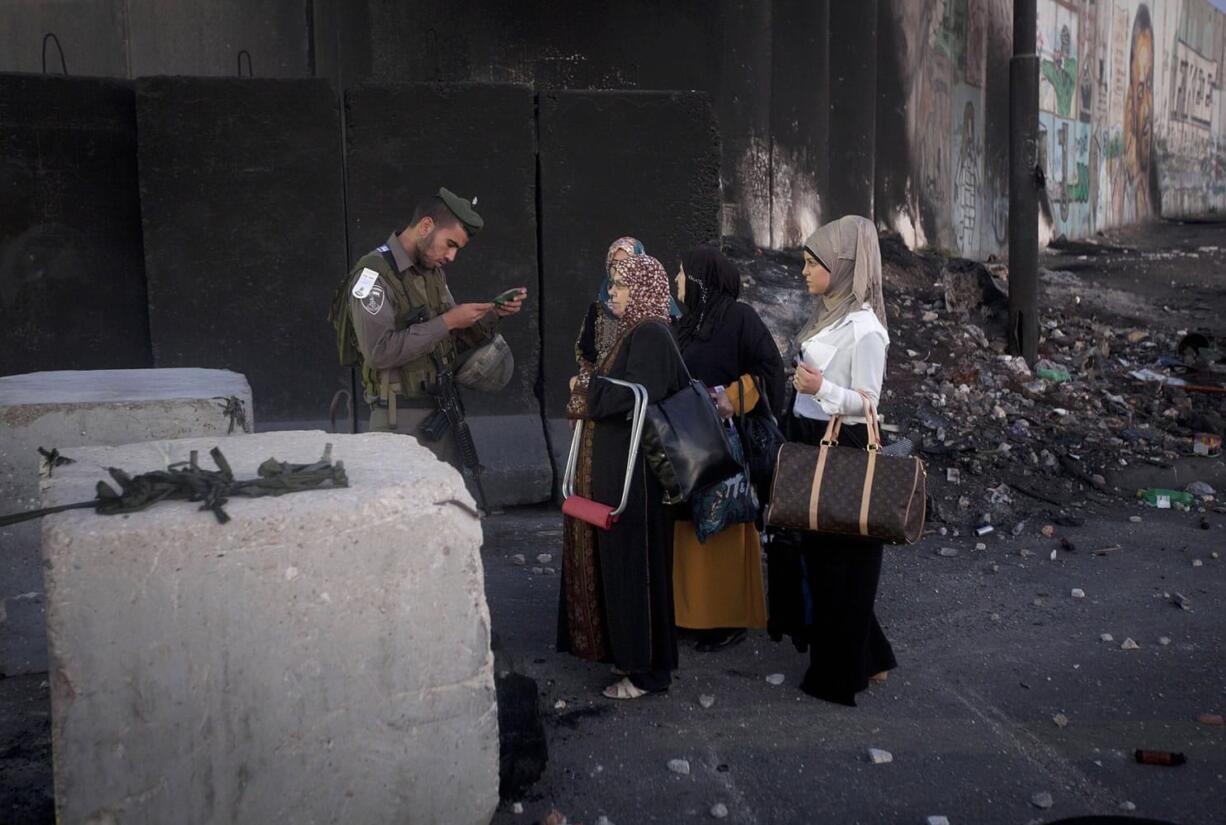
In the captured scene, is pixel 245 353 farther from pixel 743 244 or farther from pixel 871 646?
pixel 743 244

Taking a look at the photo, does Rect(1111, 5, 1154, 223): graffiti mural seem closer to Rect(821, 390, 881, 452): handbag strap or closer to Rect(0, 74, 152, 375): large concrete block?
Rect(0, 74, 152, 375): large concrete block

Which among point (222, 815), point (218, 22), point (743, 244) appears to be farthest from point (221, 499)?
point (743, 244)

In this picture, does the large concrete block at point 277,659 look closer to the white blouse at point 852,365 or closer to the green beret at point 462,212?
the white blouse at point 852,365

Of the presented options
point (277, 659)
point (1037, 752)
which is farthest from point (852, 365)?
point (277, 659)

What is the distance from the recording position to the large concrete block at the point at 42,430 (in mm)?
3926

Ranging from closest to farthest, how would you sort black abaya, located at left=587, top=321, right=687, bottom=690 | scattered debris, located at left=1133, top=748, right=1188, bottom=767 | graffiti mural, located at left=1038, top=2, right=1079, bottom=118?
scattered debris, located at left=1133, top=748, right=1188, bottom=767 → black abaya, located at left=587, top=321, right=687, bottom=690 → graffiti mural, located at left=1038, top=2, right=1079, bottom=118

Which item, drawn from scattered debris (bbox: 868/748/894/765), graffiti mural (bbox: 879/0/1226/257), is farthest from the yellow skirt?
graffiti mural (bbox: 879/0/1226/257)

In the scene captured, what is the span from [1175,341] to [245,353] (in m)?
8.57

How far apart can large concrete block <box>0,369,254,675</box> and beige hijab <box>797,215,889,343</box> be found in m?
2.08

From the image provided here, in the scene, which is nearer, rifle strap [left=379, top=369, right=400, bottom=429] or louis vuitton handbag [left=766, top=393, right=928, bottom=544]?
louis vuitton handbag [left=766, top=393, right=928, bottom=544]

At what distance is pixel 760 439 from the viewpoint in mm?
4555

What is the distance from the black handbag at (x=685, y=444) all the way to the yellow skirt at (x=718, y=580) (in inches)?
22.6

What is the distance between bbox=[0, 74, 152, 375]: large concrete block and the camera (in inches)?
241

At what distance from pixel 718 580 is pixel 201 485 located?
2374mm
